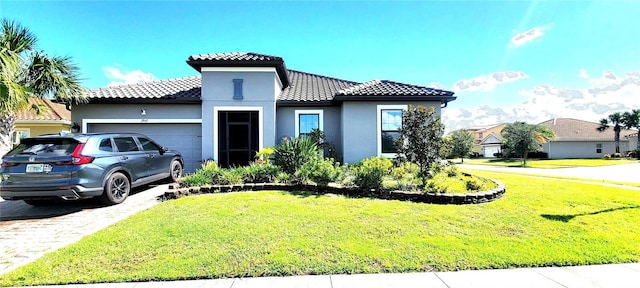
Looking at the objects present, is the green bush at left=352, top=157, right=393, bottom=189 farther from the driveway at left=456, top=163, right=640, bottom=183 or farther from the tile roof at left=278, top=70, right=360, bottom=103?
the driveway at left=456, top=163, right=640, bottom=183

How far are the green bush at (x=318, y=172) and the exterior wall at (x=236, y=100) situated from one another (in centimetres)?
369

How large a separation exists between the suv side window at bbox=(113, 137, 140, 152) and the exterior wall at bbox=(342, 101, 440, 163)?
750cm

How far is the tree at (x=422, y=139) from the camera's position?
7.42 meters

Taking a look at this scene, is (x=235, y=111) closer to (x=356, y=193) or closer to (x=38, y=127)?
(x=356, y=193)

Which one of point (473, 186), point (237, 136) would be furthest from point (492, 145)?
point (237, 136)

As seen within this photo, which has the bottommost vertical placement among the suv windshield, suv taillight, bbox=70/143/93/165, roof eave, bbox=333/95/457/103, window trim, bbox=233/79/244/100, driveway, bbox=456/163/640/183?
driveway, bbox=456/163/640/183

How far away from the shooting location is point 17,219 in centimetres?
571

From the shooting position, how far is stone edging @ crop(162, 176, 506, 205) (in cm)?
632

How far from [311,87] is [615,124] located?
167 feet

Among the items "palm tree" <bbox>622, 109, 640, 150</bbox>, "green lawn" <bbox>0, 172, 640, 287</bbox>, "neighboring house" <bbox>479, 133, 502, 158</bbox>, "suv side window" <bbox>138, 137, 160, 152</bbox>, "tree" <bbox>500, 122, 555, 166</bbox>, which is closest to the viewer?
"green lawn" <bbox>0, 172, 640, 287</bbox>

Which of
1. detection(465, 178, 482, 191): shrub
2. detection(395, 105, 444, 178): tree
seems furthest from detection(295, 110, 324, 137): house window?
detection(465, 178, 482, 191): shrub

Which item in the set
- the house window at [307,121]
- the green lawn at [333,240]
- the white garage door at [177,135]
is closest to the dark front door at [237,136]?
the white garage door at [177,135]

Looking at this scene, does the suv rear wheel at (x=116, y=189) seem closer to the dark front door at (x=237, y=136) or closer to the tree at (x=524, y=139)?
the dark front door at (x=237, y=136)

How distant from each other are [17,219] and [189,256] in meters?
5.03
